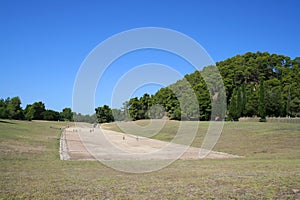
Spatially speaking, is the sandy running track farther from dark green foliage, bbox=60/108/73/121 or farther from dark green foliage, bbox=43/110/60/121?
dark green foliage, bbox=60/108/73/121

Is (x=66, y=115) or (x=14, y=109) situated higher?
(x=66, y=115)

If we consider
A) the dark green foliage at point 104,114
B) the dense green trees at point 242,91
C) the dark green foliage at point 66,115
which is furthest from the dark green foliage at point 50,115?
the dense green trees at point 242,91

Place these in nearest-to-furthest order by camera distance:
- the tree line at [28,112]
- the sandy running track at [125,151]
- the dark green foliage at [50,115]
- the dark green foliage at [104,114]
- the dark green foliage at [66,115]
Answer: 1. the sandy running track at [125,151]
2. the tree line at [28,112]
3. the dark green foliage at [104,114]
4. the dark green foliage at [50,115]
5. the dark green foliage at [66,115]

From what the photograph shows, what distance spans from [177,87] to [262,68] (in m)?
29.0

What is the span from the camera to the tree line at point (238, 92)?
7069cm

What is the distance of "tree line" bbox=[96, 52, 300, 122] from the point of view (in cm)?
7069

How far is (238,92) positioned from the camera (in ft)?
251

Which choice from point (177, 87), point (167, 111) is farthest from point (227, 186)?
point (167, 111)

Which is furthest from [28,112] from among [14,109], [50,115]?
[14,109]

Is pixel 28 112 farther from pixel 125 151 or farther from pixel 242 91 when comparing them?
pixel 125 151

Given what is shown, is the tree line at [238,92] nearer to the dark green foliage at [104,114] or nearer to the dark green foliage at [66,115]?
the dark green foliage at [104,114]

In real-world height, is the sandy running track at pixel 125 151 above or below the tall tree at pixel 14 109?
below

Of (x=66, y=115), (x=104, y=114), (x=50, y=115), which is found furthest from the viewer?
(x=66, y=115)

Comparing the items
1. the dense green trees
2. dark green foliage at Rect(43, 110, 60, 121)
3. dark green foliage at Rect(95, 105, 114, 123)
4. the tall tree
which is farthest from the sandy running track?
dark green foliage at Rect(43, 110, 60, 121)
